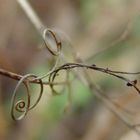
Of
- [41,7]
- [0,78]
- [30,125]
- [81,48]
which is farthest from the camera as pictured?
[41,7]

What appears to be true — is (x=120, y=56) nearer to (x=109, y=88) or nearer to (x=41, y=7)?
(x=109, y=88)

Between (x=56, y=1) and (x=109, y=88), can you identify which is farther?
(x=56, y=1)

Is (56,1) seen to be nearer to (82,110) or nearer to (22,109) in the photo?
Result: (82,110)

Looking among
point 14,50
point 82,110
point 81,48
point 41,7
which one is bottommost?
point 82,110

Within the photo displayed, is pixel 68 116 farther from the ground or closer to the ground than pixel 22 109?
farther from the ground

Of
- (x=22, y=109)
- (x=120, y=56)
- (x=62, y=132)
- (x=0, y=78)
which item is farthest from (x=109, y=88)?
(x=22, y=109)

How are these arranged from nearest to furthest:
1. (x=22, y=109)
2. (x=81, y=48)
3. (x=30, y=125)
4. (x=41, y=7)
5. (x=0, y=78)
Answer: (x=22, y=109) → (x=30, y=125) → (x=81, y=48) → (x=0, y=78) → (x=41, y=7)
